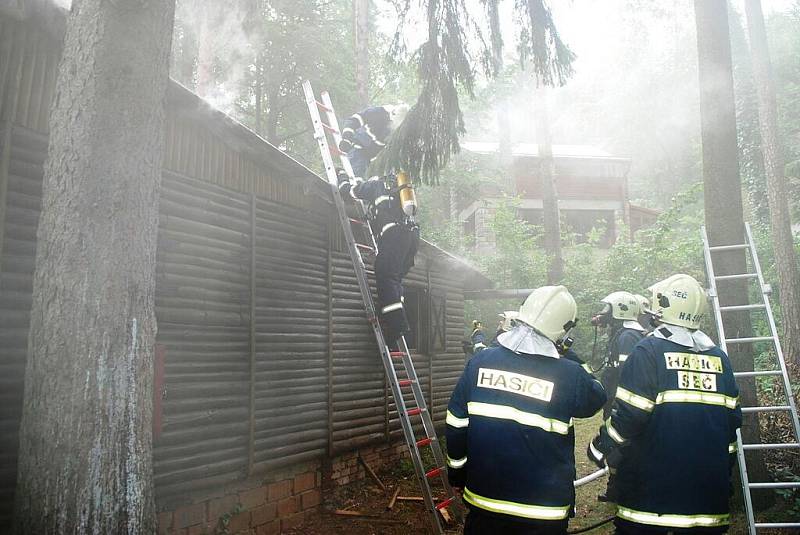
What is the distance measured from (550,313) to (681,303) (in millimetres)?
1155

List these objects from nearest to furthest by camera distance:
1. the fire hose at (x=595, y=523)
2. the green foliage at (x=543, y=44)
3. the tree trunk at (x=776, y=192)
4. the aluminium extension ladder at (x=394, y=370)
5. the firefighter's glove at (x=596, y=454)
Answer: the firefighter's glove at (x=596, y=454) → the fire hose at (x=595, y=523) → the aluminium extension ladder at (x=394, y=370) → the green foliage at (x=543, y=44) → the tree trunk at (x=776, y=192)

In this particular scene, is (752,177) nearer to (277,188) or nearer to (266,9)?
(266,9)

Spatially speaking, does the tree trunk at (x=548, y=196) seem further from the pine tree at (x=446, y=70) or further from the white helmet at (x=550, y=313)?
the white helmet at (x=550, y=313)

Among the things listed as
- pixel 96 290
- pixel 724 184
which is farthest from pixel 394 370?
pixel 724 184

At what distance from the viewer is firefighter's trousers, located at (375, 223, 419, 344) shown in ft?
19.9

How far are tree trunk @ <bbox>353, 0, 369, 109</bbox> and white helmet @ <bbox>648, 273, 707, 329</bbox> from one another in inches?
407

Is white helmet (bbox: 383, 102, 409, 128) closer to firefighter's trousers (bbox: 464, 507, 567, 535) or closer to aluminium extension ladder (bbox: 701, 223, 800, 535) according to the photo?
aluminium extension ladder (bbox: 701, 223, 800, 535)

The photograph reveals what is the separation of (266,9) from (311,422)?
10951 millimetres

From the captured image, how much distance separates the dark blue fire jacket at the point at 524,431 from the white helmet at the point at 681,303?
1026 millimetres

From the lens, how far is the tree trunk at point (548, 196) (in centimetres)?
2003

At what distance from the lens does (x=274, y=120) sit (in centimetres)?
1430

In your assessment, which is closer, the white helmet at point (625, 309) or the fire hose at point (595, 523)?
the fire hose at point (595, 523)

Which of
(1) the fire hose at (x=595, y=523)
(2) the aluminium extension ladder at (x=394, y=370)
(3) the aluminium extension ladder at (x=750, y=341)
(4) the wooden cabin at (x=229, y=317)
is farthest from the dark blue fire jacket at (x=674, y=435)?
(4) the wooden cabin at (x=229, y=317)

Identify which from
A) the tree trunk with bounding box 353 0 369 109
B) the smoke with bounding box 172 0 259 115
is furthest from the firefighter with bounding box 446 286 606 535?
the tree trunk with bounding box 353 0 369 109
